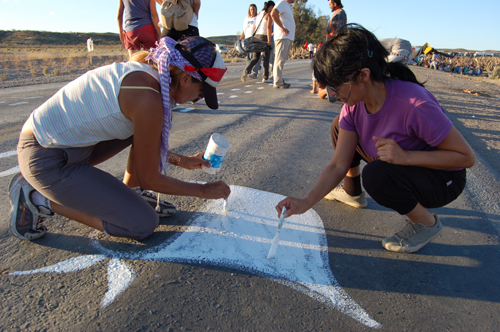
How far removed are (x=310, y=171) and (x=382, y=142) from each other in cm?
148

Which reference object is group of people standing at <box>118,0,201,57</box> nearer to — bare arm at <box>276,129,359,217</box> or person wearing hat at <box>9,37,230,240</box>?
person wearing hat at <box>9,37,230,240</box>

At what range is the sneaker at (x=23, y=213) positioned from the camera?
2.02m

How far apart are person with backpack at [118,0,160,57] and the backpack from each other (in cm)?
20

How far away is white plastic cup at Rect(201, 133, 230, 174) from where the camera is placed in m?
2.24

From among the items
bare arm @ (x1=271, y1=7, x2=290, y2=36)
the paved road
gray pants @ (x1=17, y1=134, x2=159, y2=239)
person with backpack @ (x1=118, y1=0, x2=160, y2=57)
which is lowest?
the paved road

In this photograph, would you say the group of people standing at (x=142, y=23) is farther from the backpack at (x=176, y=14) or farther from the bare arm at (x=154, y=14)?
the backpack at (x=176, y=14)

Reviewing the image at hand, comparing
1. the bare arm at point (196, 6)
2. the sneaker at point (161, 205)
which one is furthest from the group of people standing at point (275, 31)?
the sneaker at point (161, 205)

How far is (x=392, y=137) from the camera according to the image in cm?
204

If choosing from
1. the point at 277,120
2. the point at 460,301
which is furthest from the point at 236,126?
the point at 460,301

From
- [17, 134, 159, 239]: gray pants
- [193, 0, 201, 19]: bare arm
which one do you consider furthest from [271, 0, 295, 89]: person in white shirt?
[17, 134, 159, 239]: gray pants

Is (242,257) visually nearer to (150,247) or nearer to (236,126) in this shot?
(150,247)

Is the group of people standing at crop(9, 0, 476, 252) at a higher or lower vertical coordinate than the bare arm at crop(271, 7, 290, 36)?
lower

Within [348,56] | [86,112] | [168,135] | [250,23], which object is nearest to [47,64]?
[250,23]

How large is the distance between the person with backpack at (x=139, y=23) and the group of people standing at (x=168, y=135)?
3563 millimetres
